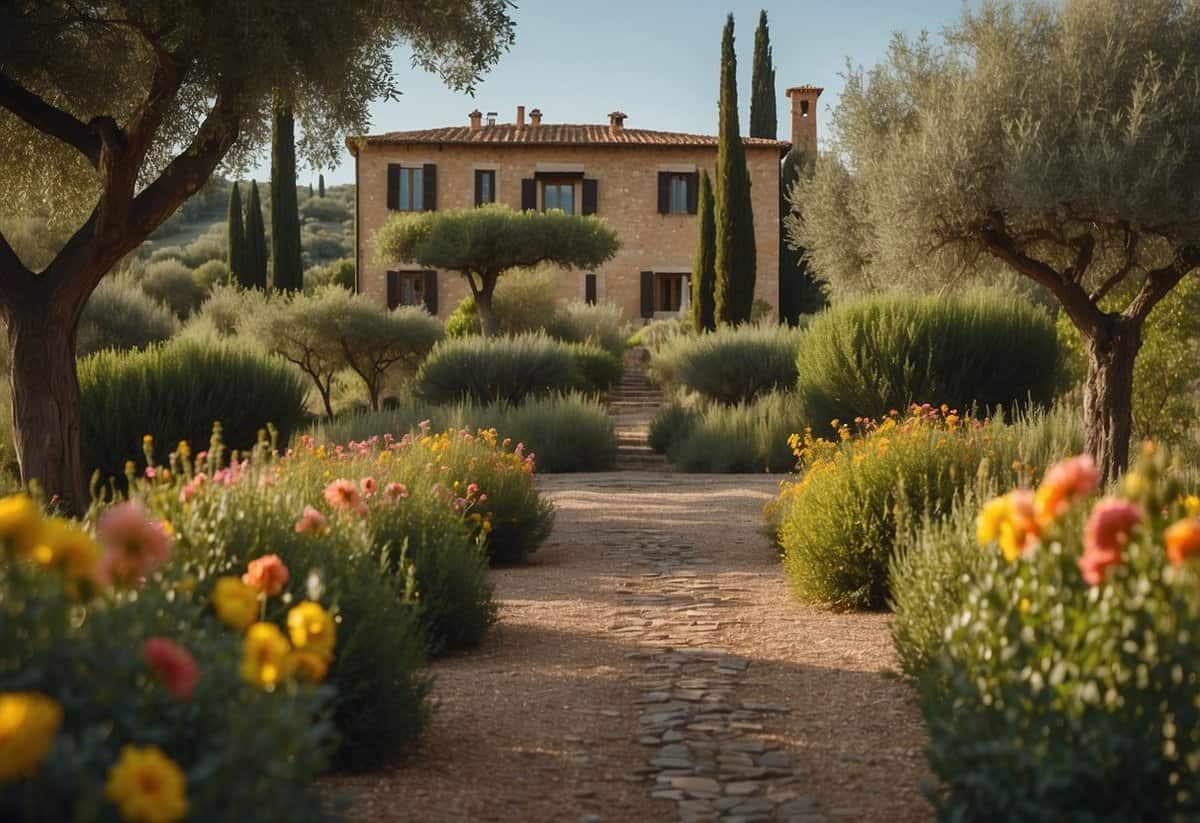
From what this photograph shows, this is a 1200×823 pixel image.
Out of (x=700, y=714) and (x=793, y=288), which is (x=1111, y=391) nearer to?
(x=700, y=714)

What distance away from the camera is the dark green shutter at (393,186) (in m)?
34.4

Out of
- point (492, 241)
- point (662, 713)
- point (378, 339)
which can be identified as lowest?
point (662, 713)

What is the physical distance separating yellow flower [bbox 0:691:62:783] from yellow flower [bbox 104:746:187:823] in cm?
12

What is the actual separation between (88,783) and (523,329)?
25990 millimetres

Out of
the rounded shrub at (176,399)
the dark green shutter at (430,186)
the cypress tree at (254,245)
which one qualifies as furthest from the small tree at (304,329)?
the dark green shutter at (430,186)

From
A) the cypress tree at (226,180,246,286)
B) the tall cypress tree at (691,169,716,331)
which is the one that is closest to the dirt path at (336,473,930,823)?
the tall cypress tree at (691,169,716,331)

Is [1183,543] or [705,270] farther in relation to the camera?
[705,270]

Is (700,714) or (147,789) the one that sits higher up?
(147,789)

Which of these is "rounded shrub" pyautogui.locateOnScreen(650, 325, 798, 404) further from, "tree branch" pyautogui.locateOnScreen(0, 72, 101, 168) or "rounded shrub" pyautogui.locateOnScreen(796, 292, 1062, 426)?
"tree branch" pyautogui.locateOnScreen(0, 72, 101, 168)

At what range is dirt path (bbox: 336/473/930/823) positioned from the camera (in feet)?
13.0

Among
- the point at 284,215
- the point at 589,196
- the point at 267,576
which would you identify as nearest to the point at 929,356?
the point at 267,576

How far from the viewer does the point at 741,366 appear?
1855 cm

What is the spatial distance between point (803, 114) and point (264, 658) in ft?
119

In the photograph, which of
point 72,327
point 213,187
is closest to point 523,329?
point 213,187
